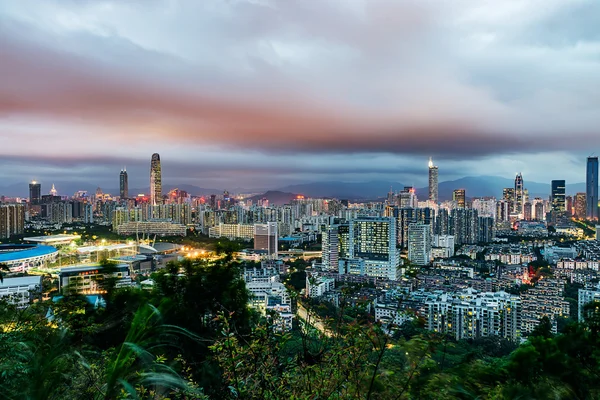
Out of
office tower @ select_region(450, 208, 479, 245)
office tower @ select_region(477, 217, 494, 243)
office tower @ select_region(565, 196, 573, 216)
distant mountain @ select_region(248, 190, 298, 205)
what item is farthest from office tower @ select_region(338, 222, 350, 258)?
office tower @ select_region(565, 196, 573, 216)

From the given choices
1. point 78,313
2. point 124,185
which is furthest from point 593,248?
point 124,185

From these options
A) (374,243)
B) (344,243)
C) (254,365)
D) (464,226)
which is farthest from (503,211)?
(254,365)

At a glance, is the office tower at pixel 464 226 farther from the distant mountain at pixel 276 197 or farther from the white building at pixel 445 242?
the distant mountain at pixel 276 197

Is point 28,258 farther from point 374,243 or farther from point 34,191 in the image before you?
point 34,191

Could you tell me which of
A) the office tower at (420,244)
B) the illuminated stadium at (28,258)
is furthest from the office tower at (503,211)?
the illuminated stadium at (28,258)

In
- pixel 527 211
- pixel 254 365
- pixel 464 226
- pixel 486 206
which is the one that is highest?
pixel 254 365
